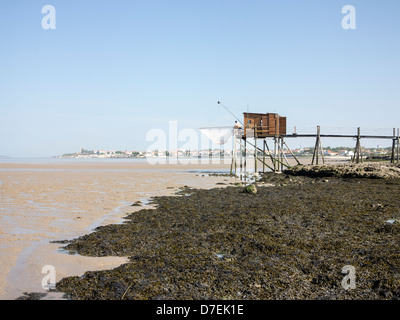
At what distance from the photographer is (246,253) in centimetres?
785

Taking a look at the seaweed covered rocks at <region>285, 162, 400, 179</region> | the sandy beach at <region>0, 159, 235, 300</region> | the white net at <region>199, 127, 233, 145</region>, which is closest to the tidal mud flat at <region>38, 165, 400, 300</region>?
the sandy beach at <region>0, 159, 235, 300</region>

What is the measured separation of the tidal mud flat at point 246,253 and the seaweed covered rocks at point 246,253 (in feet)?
0.06

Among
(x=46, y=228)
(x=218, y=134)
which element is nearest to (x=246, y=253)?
(x=46, y=228)

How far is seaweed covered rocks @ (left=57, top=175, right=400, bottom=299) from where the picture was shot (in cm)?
582

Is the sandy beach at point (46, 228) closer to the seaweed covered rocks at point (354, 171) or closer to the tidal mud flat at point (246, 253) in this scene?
the tidal mud flat at point (246, 253)

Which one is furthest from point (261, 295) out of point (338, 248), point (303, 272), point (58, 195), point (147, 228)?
point (58, 195)

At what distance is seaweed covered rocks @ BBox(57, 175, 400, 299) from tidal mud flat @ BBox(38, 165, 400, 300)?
0.02 metres

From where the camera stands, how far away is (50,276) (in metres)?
6.57

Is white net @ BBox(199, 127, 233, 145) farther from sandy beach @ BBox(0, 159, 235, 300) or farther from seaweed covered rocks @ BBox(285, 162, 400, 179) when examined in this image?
sandy beach @ BBox(0, 159, 235, 300)

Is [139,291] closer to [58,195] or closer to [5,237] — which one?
[5,237]

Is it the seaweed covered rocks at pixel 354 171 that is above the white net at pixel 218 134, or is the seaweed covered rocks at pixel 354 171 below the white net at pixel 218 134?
below

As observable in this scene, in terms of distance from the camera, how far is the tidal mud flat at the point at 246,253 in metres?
5.82

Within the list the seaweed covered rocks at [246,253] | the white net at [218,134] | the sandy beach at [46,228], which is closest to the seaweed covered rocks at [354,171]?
the white net at [218,134]

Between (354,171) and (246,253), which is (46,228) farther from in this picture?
(354,171)
